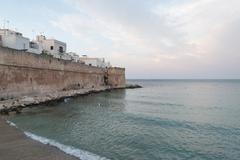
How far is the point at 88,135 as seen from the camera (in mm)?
12180

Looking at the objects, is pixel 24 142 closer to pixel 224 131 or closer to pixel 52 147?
pixel 52 147

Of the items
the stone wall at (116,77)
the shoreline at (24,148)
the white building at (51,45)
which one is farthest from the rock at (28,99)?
the stone wall at (116,77)

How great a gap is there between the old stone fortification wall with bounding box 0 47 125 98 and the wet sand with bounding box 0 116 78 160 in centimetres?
1047

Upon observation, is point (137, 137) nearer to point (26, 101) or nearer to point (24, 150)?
point (24, 150)

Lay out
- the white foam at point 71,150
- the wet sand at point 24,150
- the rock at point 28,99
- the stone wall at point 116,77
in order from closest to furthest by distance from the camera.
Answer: the wet sand at point 24,150 → the white foam at point 71,150 → the rock at point 28,99 → the stone wall at point 116,77

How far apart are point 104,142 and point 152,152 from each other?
7.37 ft

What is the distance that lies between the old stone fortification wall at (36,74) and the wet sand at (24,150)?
34.3 feet

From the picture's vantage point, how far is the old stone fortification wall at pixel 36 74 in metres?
20.8

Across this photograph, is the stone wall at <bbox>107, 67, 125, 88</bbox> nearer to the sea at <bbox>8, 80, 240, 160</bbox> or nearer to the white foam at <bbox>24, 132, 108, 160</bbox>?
the sea at <bbox>8, 80, 240, 160</bbox>

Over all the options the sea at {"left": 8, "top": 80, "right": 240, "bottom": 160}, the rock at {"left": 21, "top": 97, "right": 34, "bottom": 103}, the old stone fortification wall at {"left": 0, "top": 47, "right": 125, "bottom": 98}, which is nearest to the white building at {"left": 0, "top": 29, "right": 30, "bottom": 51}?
the old stone fortification wall at {"left": 0, "top": 47, "right": 125, "bottom": 98}

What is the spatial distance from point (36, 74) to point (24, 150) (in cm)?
1830

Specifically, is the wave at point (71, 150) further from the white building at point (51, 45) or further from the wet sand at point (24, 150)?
the white building at point (51, 45)

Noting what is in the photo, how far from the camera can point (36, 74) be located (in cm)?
2609

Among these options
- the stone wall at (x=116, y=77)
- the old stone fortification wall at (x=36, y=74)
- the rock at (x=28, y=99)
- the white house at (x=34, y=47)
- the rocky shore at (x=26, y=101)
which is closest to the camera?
the rocky shore at (x=26, y=101)
